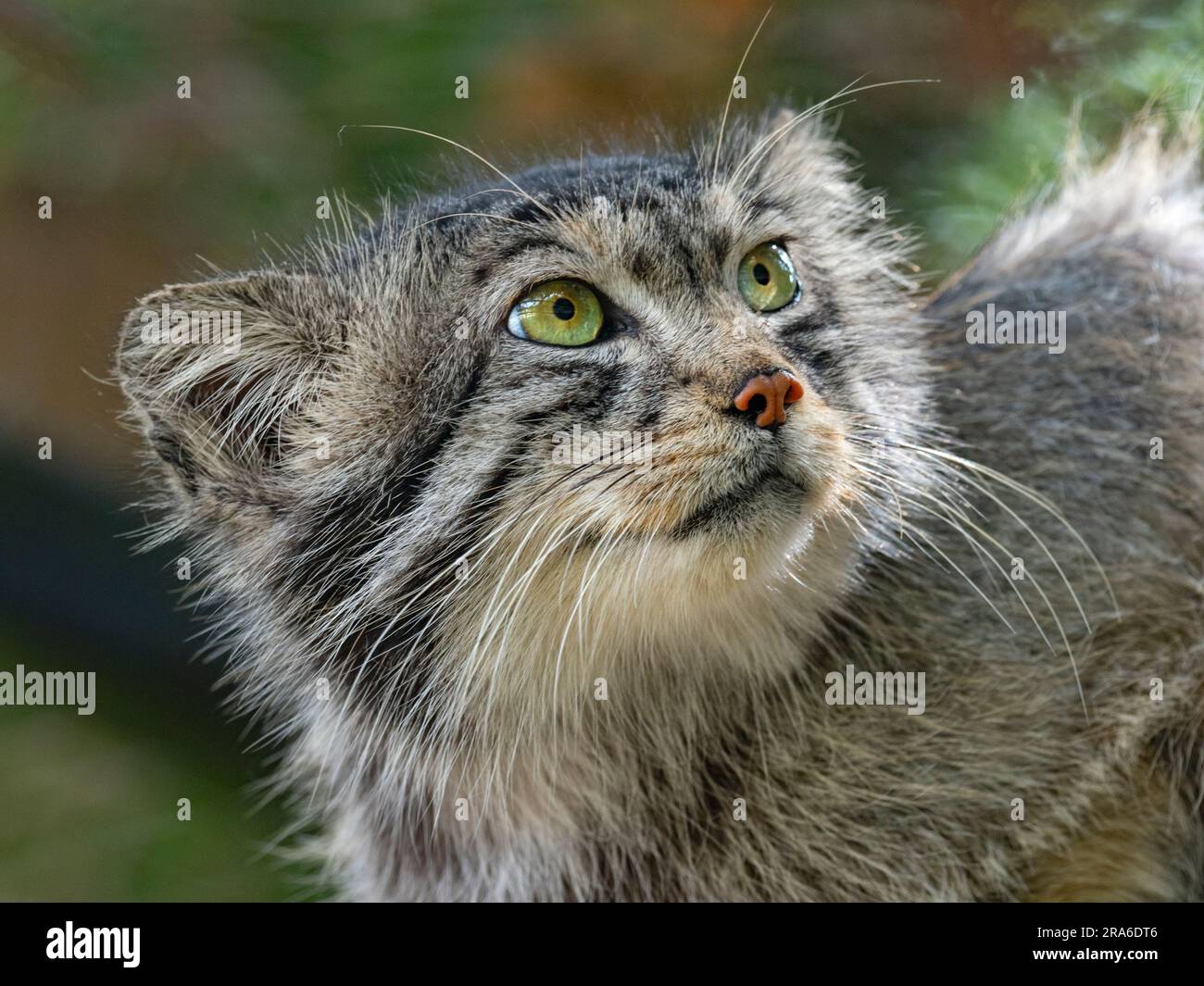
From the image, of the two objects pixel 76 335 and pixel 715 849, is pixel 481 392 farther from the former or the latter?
pixel 76 335

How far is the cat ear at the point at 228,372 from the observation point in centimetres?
281

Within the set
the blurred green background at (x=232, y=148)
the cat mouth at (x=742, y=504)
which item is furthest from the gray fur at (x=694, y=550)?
the blurred green background at (x=232, y=148)

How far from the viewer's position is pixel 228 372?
2902 mm

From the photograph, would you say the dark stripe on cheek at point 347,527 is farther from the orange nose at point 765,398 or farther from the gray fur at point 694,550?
the orange nose at point 765,398

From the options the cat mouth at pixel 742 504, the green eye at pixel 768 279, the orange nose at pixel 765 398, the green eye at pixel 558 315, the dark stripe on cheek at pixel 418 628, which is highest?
the green eye at pixel 768 279

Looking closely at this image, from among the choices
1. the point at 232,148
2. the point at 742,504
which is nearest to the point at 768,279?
the point at 742,504

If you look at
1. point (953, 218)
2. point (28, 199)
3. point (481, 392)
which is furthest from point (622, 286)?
point (28, 199)

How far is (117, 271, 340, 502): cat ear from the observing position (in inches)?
110

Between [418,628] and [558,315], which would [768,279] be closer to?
[558,315]

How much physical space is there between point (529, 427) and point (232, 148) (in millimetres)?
2410

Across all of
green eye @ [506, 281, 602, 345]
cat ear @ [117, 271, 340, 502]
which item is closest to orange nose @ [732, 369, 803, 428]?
green eye @ [506, 281, 602, 345]

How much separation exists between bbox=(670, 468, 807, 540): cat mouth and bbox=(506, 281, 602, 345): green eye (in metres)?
0.43

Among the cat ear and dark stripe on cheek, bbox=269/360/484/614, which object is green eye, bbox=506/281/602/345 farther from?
the cat ear

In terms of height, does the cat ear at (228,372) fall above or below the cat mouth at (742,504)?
above
